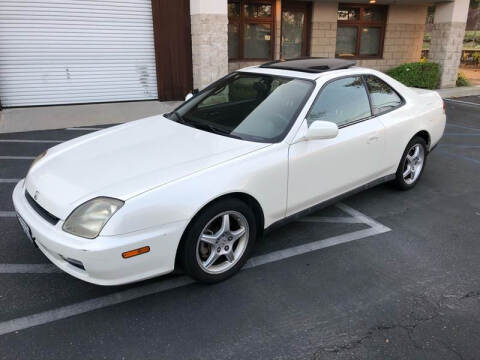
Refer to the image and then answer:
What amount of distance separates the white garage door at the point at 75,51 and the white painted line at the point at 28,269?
25.3 feet

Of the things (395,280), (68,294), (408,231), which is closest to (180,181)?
(68,294)

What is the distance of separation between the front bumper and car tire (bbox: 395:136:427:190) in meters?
3.06

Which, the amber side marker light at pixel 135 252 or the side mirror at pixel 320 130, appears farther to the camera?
the side mirror at pixel 320 130

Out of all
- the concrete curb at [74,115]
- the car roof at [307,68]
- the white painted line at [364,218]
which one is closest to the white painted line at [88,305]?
the white painted line at [364,218]

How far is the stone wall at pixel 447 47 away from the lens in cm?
1330

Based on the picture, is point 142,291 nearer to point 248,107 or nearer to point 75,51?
point 248,107

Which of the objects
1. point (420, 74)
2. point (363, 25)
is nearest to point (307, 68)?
point (420, 74)

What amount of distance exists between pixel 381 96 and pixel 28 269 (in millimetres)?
3791

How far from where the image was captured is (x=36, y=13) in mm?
9359

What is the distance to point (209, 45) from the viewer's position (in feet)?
33.2

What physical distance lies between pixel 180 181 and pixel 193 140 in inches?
29.8

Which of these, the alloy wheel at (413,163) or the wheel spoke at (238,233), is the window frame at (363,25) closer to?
the alloy wheel at (413,163)

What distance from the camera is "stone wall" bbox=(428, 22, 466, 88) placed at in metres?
13.3

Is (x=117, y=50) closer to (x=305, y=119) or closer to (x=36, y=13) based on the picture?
(x=36, y=13)
